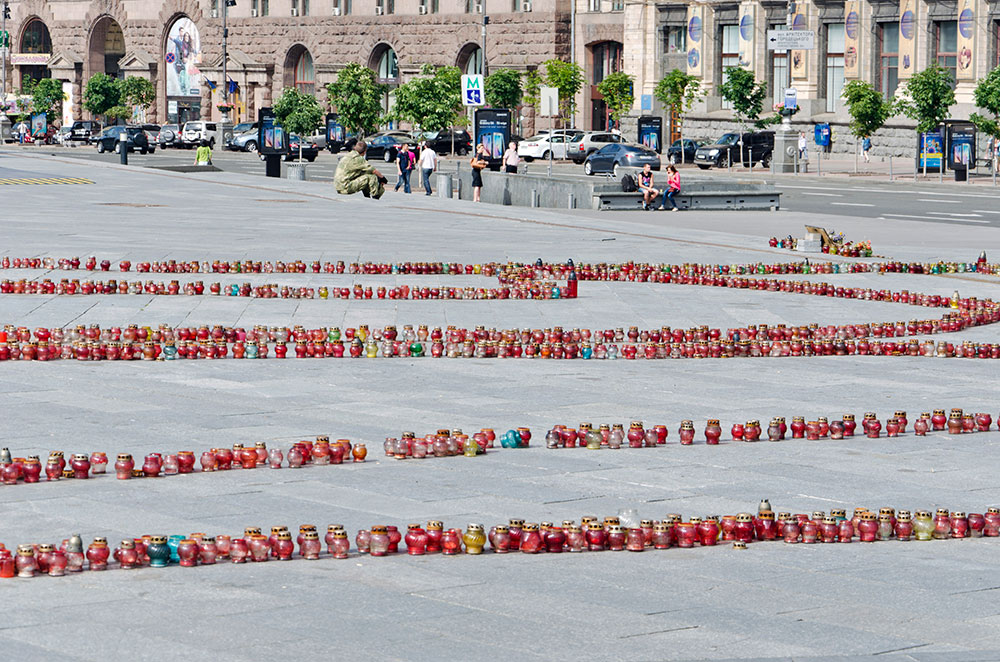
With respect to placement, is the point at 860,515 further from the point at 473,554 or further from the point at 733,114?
the point at 733,114

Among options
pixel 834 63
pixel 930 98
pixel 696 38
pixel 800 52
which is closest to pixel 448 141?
pixel 696 38

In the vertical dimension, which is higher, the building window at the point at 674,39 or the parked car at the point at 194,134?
the building window at the point at 674,39

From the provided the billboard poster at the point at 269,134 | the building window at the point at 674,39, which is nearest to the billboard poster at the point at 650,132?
the building window at the point at 674,39

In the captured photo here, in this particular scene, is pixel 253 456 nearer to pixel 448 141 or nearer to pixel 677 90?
pixel 677 90

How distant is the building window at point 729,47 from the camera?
3044 inches

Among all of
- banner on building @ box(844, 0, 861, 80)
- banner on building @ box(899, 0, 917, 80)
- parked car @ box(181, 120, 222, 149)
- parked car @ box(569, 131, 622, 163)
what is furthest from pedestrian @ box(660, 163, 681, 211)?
parked car @ box(181, 120, 222, 149)

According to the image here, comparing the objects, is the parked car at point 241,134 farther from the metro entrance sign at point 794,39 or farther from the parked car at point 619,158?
the metro entrance sign at point 794,39

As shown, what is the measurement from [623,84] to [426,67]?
373 inches

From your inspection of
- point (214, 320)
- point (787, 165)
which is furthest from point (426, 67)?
point (214, 320)

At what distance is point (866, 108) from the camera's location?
62781 mm

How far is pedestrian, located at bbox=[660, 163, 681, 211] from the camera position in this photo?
41.2 m

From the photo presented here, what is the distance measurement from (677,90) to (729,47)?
4.08 metres

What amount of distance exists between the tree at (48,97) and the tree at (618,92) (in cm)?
4536

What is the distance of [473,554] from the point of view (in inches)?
345
